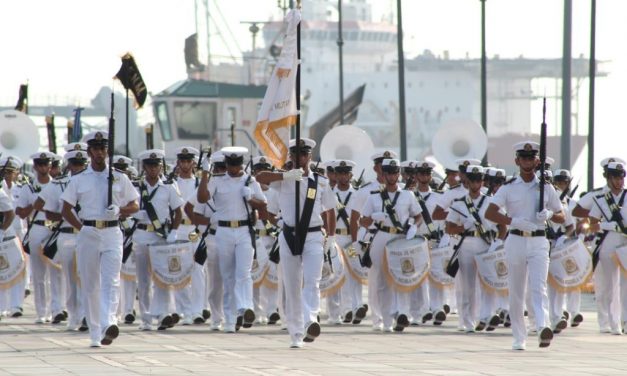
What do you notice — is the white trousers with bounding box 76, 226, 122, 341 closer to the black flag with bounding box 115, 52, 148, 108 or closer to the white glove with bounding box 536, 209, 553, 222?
the black flag with bounding box 115, 52, 148, 108

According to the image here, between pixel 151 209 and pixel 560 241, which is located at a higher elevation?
pixel 151 209

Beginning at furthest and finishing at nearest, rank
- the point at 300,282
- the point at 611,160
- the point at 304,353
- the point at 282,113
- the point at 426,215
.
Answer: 1. the point at 426,215
2. the point at 611,160
3. the point at 282,113
4. the point at 300,282
5. the point at 304,353

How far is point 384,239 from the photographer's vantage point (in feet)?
67.0

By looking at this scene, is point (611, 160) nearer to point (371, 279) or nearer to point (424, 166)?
point (371, 279)

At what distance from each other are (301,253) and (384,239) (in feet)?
10.9

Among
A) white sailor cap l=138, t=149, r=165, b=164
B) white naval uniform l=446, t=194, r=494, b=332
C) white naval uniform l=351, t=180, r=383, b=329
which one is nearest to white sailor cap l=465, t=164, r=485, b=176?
white naval uniform l=446, t=194, r=494, b=332

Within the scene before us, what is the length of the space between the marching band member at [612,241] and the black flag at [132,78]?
18.3 feet

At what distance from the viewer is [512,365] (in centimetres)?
1530

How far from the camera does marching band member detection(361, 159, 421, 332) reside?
66.5 ft

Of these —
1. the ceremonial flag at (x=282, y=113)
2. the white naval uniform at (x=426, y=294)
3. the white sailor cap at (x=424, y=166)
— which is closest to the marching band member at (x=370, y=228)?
the white naval uniform at (x=426, y=294)

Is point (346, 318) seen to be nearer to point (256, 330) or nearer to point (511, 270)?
point (256, 330)

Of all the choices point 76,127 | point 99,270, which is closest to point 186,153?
point 99,270

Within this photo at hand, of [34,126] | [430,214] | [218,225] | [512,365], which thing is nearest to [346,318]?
[430,214]

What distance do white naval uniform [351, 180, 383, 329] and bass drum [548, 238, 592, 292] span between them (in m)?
2.16
